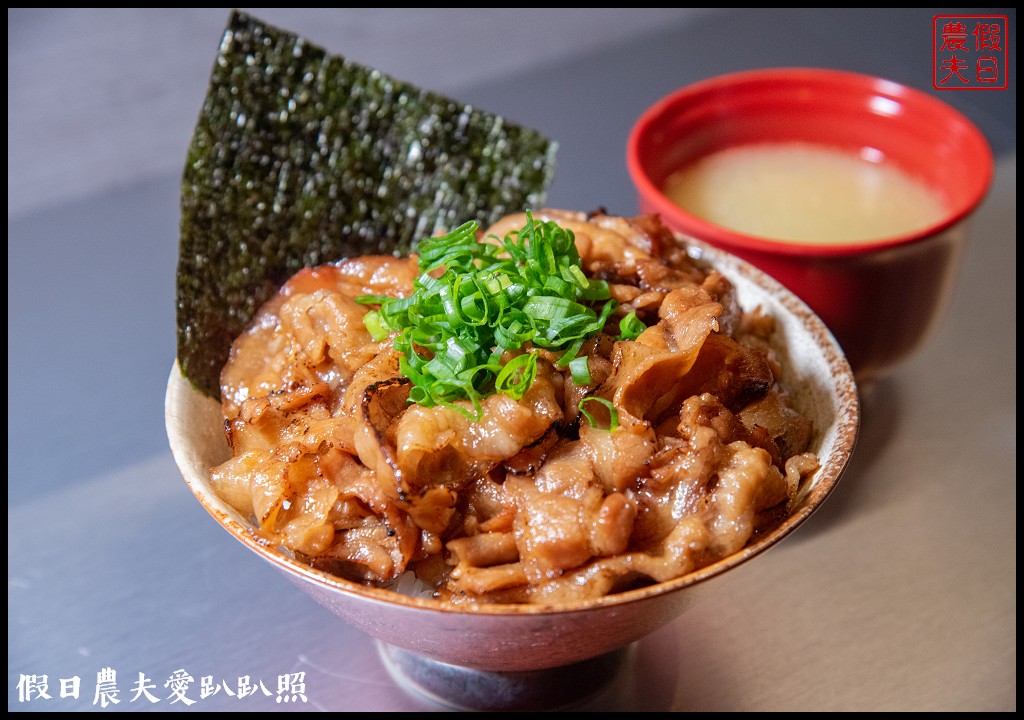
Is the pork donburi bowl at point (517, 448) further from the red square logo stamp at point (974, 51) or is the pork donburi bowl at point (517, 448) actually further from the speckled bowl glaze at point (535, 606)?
the red square logo stamp at point (974, 51)

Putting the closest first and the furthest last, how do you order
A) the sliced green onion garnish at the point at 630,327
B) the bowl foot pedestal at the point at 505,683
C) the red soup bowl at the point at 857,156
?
the sliced green onion garnish at the point at 630,327 < the bowl foot pedestal at the point at 505,683 < the red soup bowl at the point at 857,156

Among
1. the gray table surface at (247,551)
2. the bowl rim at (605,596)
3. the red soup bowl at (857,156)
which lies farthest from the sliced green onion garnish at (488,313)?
the gray table surface at (247,551)

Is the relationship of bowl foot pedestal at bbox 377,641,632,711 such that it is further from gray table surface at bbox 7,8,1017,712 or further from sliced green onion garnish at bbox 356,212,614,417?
sliced green onion garnish at bbox 356,212,614,417

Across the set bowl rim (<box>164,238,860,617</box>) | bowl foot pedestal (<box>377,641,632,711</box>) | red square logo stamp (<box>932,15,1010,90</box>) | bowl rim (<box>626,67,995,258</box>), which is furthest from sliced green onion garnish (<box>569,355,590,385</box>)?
red square logo stamp (<box>932,15,1010,90</box>)

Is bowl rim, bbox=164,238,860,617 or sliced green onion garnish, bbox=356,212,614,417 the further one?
sliced green onion garnish, bbox=356,212,614,417

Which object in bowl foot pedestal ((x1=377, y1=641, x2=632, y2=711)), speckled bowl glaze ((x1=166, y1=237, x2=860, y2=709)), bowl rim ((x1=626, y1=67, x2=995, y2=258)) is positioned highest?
bowl rim ((x1=626, y1=67, x2=995, y2=258))

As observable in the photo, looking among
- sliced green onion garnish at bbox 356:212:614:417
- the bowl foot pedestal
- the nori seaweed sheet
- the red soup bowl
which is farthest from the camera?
the red soup bowl
